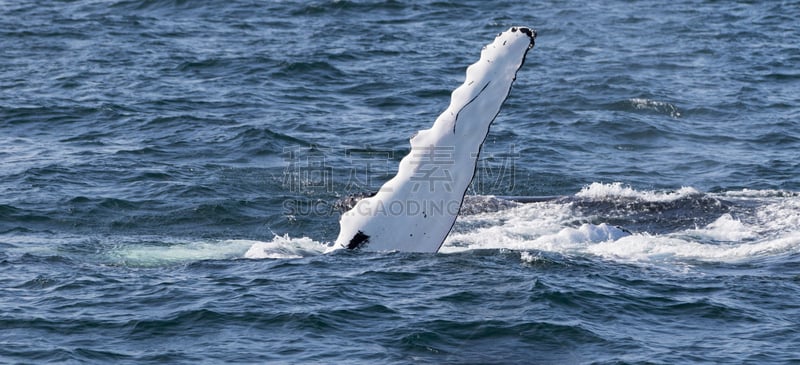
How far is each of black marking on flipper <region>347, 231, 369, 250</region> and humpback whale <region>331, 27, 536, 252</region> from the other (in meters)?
0.28

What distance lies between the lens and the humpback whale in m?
15.4

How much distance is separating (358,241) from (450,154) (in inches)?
74.8

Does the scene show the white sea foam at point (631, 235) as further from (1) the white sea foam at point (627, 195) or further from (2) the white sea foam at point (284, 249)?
(2) the white sea foam at point (284, 249)

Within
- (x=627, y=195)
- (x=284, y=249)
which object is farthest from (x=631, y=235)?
(x=284, y=249)

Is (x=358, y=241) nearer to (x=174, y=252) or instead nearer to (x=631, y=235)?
(x=174, y=252)

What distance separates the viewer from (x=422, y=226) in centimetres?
1606

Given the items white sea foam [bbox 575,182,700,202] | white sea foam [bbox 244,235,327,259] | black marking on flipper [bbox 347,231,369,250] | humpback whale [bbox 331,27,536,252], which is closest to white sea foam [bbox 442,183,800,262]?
white sea foam [bbox 575,182,700,202]

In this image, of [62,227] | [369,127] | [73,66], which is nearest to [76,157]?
[62,227]

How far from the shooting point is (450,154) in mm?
15570

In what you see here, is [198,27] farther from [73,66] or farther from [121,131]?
[121,131]

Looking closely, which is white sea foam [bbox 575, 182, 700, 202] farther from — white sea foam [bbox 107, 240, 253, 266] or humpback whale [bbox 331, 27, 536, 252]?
white sea foam [bbox 107, 240, 253, 266]

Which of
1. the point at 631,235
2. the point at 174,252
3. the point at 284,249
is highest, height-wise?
the point at 631,235

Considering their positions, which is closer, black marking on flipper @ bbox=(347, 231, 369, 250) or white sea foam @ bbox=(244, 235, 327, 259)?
black marking on flipper @ bbox=(347, 231, 369, 250)

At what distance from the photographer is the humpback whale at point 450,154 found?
1538 cm
